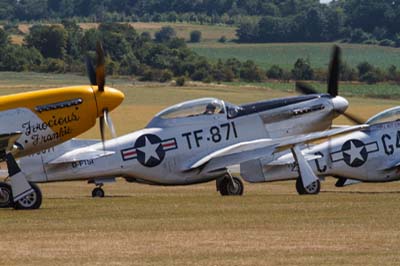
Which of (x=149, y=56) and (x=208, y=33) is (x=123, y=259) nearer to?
(x=149, y=56)

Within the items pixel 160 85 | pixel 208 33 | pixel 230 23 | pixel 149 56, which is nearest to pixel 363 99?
pixel 160 85

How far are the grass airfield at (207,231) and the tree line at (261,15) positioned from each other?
10804cm

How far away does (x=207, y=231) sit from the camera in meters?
18.4

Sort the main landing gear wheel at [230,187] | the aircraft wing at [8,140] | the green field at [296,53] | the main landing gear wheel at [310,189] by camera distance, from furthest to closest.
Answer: the green field at [296,53] < the main landing gear wheel at [230,187] < the main landing gear wheel at [310,189] < the aircraft wing at [8,140]

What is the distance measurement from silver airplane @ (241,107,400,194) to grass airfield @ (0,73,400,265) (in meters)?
2.04

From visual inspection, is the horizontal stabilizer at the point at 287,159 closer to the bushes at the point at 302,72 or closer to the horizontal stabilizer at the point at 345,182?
the horizontal stabilizer at the point at 345,182

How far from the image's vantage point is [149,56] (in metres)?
101

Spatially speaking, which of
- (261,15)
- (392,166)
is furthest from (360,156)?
(261,15)

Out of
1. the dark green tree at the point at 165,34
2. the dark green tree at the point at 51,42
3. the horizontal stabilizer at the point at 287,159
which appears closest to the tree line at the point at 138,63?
the dark green tree at the point at 51,42

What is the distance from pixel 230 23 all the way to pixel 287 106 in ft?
476

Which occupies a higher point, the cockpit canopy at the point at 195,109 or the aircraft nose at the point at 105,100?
the aircraft nose at the point at 105,100

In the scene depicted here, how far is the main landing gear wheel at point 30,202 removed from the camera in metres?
22.4

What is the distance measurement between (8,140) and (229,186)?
6.25 m

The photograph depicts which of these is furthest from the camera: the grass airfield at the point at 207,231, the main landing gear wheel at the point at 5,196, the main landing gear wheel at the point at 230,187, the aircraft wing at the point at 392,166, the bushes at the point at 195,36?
the bushes at the point at 195,36
